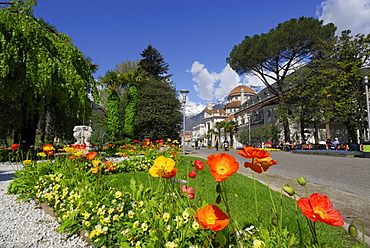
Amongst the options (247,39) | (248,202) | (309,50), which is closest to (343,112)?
(309,50)

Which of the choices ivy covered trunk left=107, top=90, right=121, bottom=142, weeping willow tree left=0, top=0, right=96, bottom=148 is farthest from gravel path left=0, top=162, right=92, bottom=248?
ivy covered trunk left=107, top=90, right=121, bottom=142

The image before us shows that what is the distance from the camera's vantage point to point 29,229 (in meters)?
2.62

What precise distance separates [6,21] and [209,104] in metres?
90.0

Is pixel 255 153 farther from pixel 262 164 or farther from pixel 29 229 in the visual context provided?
pixel 29 229

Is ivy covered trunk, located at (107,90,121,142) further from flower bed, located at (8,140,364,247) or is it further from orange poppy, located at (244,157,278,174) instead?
orange poppy, located at (244,157,278,174)

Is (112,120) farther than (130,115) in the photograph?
No

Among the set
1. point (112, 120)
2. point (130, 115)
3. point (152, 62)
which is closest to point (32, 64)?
point (112, 120)

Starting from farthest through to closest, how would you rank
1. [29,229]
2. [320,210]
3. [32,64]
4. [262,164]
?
1. [32,64]
2. [29,229]
3. [262,164]
4. [320,210]

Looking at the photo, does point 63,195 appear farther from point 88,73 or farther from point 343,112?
point 343,112

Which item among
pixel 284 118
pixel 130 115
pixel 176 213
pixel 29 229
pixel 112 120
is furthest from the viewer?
pixel 284 118

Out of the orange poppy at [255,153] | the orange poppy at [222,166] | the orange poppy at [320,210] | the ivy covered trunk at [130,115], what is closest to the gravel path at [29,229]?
the orange poppy at [222,166]

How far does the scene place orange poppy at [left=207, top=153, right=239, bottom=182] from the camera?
112 cm

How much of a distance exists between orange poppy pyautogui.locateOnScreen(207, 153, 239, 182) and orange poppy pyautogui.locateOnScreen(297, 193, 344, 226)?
1.11 ft

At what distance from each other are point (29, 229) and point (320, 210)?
312cm
